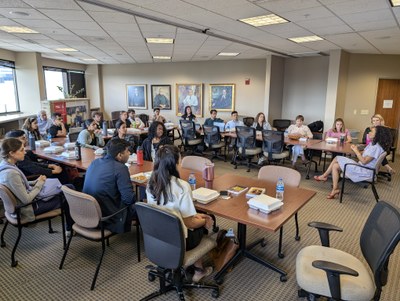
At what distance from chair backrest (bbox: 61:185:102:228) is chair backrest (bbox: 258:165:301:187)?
1.71 meters

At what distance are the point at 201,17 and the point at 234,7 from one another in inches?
24.7

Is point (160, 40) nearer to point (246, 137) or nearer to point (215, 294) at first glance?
point (246, 137)

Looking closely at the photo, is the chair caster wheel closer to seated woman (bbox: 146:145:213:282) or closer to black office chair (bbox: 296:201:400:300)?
seated woman (bbox: 146:145:213:282)

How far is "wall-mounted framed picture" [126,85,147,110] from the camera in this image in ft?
36.0

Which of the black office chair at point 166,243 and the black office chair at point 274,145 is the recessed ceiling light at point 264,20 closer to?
the black office chair at point 274,145

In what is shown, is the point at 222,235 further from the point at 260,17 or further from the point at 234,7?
the point at 260,17

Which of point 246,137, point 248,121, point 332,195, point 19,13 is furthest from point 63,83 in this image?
point 332,195

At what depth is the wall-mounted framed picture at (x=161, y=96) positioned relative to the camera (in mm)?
10531

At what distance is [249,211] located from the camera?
87.4 inches

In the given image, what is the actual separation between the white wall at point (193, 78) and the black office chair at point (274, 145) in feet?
11.2

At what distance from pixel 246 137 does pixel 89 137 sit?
10.1ft

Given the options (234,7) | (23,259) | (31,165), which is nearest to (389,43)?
(234,7)

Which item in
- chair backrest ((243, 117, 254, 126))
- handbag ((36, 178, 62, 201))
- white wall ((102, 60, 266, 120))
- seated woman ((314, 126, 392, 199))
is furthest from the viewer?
white wall ((102, 60, 266, 120))

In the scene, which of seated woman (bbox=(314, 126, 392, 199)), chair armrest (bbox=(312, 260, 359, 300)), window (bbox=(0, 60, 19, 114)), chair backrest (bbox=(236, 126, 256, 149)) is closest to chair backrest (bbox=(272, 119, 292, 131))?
chair backrest (bbox=(236, 126, 256, 149))
